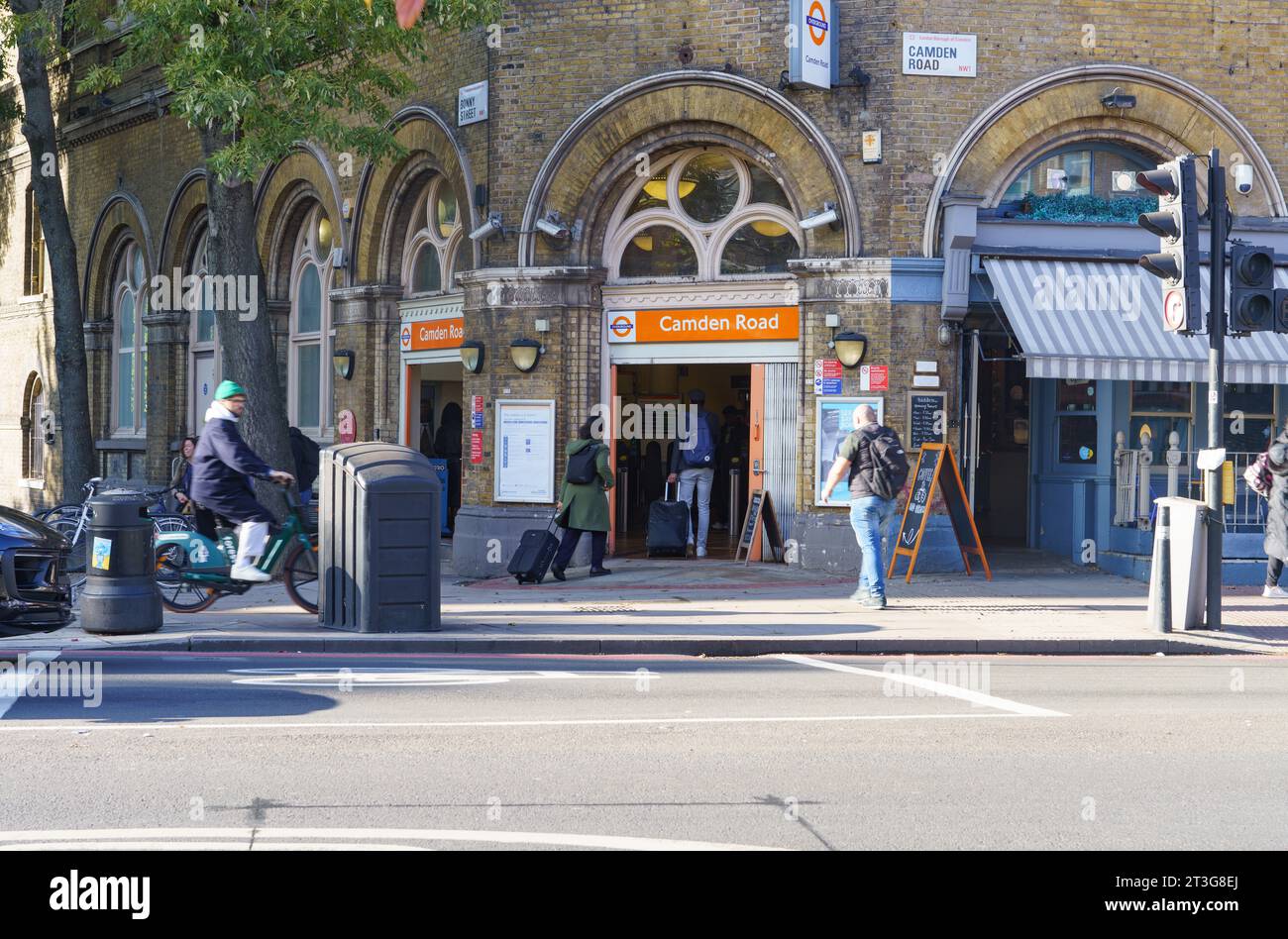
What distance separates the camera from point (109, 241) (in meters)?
28.1

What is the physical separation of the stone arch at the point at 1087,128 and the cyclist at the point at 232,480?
8.20 metres

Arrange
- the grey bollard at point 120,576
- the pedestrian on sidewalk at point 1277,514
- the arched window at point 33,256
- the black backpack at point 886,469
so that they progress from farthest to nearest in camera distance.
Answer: the arched window at point 33,256 < the pedestrian on sidewalk at point 1277,514 < the black backpack at point 886,469 < the grey bollard at point 120,576

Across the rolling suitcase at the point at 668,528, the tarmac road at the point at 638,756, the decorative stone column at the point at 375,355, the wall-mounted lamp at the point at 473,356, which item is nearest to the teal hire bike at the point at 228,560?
the tarmac road at the point at 638,756

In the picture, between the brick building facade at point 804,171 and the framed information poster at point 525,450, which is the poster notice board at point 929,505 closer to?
the brick building facade at point 804,171

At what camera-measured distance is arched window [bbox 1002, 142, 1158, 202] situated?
17141 mm

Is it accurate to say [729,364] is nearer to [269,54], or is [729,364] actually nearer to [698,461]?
[698,461]

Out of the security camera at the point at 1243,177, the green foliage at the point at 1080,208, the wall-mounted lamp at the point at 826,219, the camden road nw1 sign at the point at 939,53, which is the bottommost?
the wall-mounted lamp at the point at 826,219

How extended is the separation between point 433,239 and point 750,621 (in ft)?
30.9

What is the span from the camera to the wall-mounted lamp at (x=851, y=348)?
16453 millimetres

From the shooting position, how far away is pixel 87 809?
5.95 m

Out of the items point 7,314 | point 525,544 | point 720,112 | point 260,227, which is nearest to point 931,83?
point 720,112

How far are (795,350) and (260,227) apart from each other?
1017 cm

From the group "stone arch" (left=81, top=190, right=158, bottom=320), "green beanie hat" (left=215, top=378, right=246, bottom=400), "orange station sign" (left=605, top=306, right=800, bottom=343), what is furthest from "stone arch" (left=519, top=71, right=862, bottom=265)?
"stone arch" (left=81, top=190, right=158, bottom=320)

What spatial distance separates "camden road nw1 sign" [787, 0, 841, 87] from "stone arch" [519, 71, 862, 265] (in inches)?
19.5
